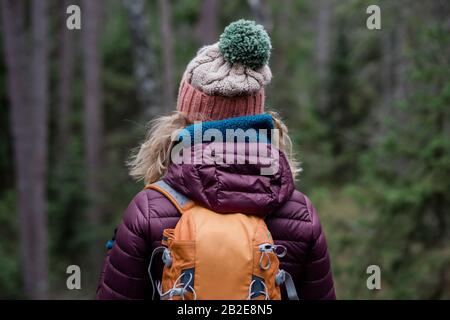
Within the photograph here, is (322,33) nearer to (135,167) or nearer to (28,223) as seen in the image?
(28,223)

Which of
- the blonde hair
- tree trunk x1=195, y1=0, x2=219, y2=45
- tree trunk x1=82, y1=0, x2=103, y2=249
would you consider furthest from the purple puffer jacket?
tree trunk x1=82, y1=0, x2=103, y2=249

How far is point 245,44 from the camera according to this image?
8.23ft

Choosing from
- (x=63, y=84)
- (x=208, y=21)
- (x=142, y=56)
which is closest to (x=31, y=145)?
(x=142, y=56)

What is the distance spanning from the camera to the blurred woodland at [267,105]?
732 centimetres

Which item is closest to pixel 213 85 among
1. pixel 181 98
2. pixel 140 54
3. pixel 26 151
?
pixel 181 98

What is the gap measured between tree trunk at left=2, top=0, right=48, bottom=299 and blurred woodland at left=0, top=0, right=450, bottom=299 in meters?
0.03

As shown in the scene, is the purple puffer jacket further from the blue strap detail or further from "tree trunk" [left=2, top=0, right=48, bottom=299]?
"tree trunk" [left=2, top=0, right=48, bottom=299]

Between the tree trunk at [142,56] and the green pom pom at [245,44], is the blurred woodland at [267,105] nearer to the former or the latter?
the tree trunk at [142,56]

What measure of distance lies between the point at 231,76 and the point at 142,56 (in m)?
8.71

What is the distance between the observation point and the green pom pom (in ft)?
8.24

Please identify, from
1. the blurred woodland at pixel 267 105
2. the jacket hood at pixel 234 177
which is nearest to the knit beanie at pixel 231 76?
the jacket hood at pixel 234 177

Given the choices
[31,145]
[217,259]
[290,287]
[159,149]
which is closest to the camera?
[217,259]

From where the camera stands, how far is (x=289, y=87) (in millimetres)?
22609

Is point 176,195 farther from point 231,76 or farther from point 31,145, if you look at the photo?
point 31,145
